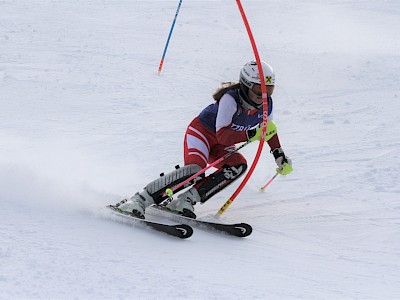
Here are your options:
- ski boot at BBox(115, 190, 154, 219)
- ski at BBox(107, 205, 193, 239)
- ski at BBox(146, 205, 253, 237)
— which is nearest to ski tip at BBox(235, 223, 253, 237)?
ski at BBox(146, 205, 253, 237)

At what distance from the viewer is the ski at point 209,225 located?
204 inches

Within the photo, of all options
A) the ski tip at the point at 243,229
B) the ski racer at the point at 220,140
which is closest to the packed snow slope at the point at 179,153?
the ski tip at the point at 243,229

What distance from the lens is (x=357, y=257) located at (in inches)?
201

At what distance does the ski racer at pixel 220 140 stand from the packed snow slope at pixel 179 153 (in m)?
0.33

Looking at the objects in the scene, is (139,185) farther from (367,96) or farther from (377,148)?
(367,96)

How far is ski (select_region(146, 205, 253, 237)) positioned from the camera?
518cm

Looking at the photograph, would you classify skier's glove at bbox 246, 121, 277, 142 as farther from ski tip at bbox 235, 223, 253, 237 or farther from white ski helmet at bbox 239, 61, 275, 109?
ski tip at bbox 235, 223, 253, 237

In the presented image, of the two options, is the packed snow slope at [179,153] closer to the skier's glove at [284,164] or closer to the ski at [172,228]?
the ski at [172,228]

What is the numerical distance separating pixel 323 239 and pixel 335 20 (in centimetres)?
1299

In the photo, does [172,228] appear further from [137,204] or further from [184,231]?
[137,204]

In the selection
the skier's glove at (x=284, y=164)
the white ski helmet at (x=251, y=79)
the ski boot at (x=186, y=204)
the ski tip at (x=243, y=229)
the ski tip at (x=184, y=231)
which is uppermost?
the white ski helmet at (x=251, y=79)

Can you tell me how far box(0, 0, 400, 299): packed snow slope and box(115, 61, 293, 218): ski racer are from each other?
333 millimetres

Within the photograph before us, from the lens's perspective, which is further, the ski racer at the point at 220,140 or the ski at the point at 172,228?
the ski racer at the point at 220,140

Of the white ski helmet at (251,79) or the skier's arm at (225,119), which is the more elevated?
the white ski helmet at (251,79)
